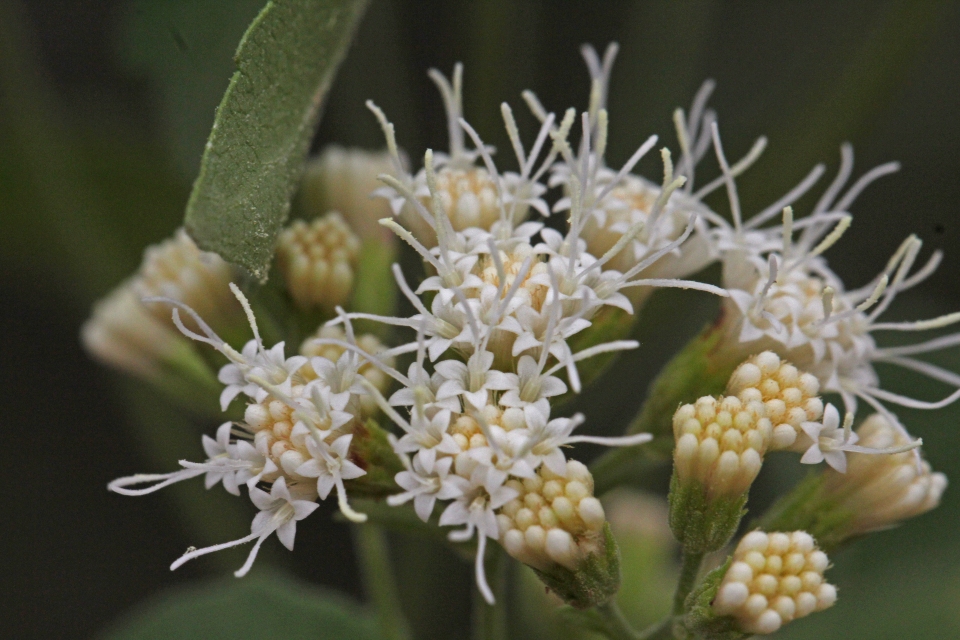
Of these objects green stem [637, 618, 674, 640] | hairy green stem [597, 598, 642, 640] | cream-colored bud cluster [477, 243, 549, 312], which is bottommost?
green stem [637, 618, 674, 640]

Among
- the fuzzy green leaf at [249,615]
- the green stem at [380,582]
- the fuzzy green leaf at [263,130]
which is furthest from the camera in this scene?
the fuzzy green leaf at [249,615]

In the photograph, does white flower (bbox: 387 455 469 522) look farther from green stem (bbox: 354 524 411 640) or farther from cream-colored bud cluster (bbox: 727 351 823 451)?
green stem (bbox: 354 524 411 640)

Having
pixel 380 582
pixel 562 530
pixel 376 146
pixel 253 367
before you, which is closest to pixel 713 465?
pixel 562 530

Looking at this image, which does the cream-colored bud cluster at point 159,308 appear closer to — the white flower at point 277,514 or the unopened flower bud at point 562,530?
the white flower at point 277,514

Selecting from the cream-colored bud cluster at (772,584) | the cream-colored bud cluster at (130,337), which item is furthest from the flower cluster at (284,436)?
the cream-colored bud cluster at (130,337)

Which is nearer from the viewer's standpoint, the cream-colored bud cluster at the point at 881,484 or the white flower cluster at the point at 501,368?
the white flower cluster at the point at 501,368

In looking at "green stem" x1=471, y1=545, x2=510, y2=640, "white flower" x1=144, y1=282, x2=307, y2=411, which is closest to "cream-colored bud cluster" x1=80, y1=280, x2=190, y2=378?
"white flower" x1=144, y1=282, x2=307, y2=411

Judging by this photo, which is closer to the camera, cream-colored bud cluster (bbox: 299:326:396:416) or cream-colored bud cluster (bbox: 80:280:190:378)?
cream-colored bud cluster (bbox: 299:326:396:416)
